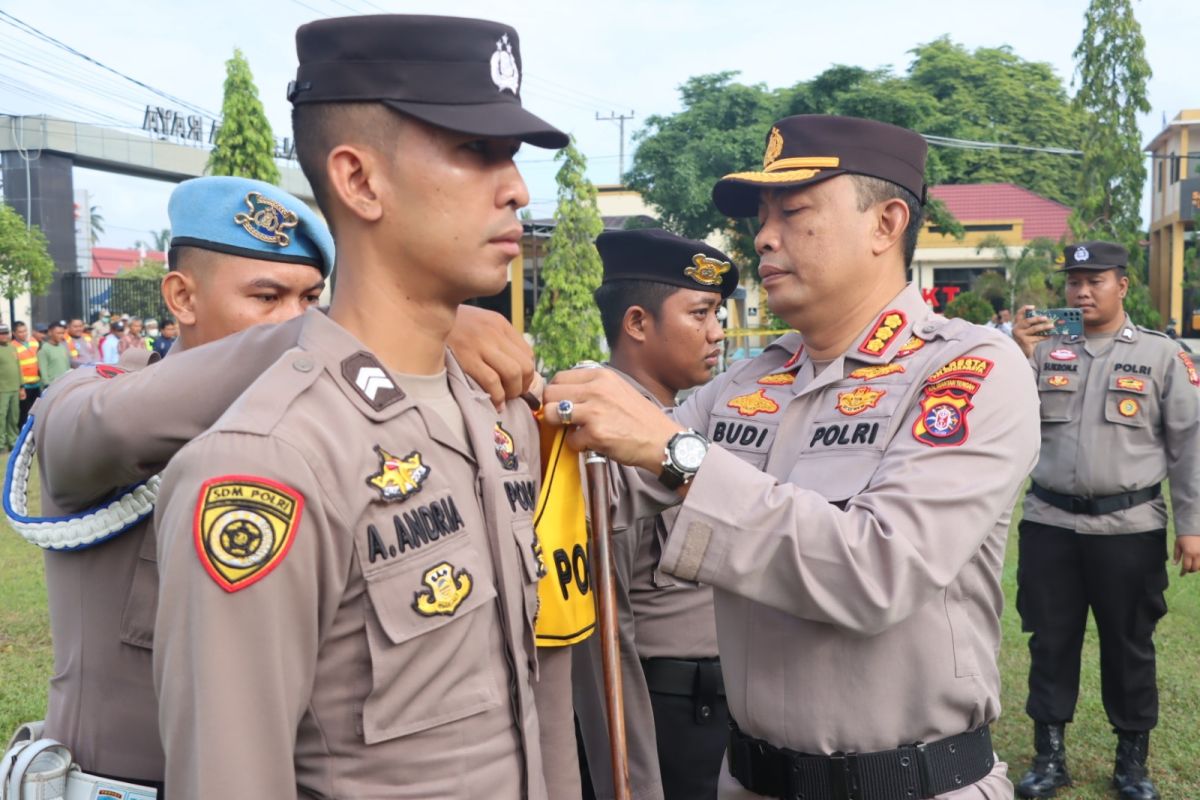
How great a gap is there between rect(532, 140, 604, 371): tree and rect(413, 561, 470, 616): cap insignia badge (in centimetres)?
2103

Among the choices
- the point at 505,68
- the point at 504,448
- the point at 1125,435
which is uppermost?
the point at 505,68

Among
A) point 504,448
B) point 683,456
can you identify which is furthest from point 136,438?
point 683,456

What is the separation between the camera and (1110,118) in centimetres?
2808

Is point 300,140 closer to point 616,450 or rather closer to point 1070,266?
point 616,450

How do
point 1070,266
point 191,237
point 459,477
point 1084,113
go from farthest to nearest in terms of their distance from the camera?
1. point 1084,113
2. point 1070,266
3. point 191,237
4. point 459,477

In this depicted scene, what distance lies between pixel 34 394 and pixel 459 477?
18.3 metres

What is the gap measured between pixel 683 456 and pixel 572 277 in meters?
21.2

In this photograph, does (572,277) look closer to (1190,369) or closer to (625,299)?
(1190,369)

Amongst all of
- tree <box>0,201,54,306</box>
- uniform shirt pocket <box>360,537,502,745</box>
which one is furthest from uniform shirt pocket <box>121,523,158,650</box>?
tree <box>0,201,54,306</box>

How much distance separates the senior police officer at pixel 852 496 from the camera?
6.70 feet

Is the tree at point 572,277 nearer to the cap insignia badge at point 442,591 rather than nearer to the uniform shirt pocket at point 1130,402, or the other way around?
the uniform shirt pocket at point 1130,402

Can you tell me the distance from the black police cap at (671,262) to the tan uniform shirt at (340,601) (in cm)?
261

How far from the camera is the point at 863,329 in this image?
2545 mm

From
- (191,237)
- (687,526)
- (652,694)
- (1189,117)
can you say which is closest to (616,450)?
(687,526)
